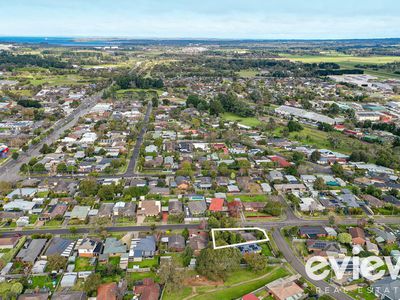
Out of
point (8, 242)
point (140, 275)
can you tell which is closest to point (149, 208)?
point (140, 275)

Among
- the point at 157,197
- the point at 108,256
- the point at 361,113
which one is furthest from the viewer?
the point at 361,113

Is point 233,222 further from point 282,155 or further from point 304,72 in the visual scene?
point 304,72

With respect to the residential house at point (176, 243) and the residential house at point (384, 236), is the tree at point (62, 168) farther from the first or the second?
the residential house at point (384, 236)

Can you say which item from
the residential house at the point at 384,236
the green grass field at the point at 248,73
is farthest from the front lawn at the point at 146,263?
the green grass field at the point at 248,73

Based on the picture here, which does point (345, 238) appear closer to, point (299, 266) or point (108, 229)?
point (299, 266)

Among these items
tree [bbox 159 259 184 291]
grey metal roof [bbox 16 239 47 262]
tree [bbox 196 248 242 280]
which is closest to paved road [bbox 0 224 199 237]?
grey metal roof [bbox 16 239 47 262]

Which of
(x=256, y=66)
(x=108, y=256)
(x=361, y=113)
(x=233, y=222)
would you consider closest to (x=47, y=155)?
(x=108, y=256)

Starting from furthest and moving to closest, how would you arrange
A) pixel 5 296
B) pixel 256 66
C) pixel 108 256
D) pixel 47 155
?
1. pixel 256 66
2. pixel 47 155
3. pixel 108 256
4. pixel 5 296
